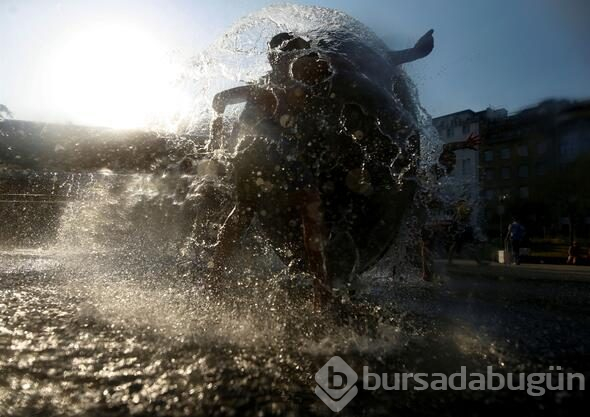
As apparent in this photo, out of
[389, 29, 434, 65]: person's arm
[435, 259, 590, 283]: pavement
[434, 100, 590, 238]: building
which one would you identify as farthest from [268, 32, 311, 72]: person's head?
[435, 259, 590, 283]: pavement

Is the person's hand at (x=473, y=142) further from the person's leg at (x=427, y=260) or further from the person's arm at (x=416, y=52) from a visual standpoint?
the person's leg at (x=427, y=260)

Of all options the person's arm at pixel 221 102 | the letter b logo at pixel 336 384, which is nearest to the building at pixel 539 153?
the person's arm at pixel 221 102

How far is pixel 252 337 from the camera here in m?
2.28

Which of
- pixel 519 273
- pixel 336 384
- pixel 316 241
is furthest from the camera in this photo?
pixel 519 273

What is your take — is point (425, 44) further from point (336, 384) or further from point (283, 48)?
point (336, 384)

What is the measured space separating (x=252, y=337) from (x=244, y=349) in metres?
0.20

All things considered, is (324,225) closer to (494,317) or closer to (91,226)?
(494,317)

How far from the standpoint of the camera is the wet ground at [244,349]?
152cm

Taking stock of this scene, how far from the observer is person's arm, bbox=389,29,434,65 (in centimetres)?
372

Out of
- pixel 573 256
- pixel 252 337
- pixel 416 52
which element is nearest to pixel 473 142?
pixel 416 52

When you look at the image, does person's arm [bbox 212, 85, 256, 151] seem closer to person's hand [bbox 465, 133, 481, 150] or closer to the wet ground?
the wet ground

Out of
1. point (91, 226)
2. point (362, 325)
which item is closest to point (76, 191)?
point (91, 226)

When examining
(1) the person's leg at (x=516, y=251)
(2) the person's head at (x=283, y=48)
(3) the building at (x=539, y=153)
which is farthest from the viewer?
(1) the person's leg at (x=516, y=251)

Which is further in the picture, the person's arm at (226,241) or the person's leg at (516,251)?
the person's leg at (516,251)
